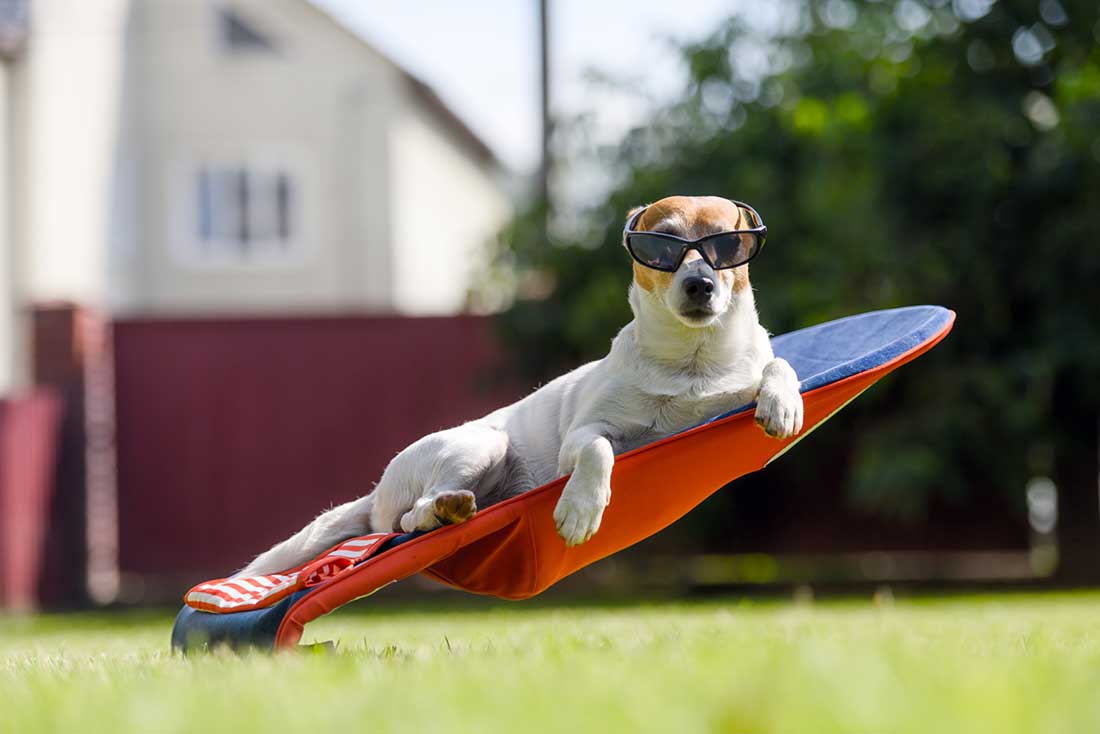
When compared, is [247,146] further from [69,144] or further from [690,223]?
[690,223]

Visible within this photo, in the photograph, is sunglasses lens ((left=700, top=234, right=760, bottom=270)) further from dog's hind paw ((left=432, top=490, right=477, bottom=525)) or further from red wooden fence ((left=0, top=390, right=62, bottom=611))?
red wooden fence ((left=0, top=390, right=62, bottom=611))

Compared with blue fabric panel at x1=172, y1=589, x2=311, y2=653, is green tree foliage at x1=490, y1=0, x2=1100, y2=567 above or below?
above

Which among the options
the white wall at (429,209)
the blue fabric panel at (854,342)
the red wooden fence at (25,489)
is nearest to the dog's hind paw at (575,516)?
the blue fabric panel at (854,342)

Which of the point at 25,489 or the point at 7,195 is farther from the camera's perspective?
the point at 7,195

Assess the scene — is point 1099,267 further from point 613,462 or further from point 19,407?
point 19,407

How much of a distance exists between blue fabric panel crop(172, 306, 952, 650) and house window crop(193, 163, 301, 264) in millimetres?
13933

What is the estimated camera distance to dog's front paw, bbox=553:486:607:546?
11.1 feet

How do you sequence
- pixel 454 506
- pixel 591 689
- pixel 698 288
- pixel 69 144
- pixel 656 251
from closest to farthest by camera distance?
pixel 591 689, pixel 454 506, pixel 698 288, pixel 656 251, pixel 69 144

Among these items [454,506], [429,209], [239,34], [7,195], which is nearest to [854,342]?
[454,506]

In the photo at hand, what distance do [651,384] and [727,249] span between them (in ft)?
1.38

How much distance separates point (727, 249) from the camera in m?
3.71

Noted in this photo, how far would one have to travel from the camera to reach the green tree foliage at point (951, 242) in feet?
27.3

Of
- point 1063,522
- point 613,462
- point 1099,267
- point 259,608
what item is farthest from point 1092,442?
point 259,608

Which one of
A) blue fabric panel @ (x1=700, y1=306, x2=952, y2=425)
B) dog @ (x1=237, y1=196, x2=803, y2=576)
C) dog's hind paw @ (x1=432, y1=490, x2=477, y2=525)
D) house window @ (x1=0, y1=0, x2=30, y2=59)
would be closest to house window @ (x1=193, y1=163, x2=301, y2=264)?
house window @ (x1=0, y1=0, x2=30, y2=59)
